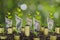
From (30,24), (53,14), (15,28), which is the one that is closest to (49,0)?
(53,14)

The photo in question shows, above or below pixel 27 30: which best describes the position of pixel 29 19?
above

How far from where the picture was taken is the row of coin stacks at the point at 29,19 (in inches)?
74.8

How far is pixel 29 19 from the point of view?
1.92 metres

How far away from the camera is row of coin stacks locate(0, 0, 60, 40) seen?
1900 millimetres

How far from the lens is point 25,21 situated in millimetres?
1920

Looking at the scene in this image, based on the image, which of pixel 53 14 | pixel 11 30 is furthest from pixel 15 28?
pixel 53 14

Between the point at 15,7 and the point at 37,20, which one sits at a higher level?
the point at 15,7

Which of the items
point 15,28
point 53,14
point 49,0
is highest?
point 49,0

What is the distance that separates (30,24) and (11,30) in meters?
0.22

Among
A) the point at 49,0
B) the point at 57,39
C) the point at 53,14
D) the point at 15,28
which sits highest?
the point at 49,0

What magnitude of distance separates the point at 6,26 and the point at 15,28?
0.10 m

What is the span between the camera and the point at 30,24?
6.31ft

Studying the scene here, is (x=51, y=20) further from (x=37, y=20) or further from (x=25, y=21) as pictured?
(x=25, y=21)

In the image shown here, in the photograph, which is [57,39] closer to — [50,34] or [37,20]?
[50,34]
